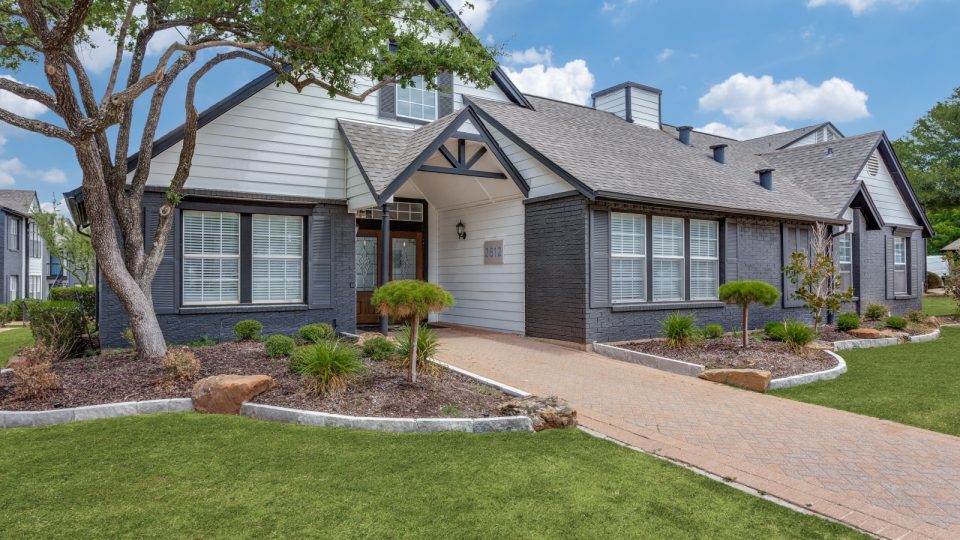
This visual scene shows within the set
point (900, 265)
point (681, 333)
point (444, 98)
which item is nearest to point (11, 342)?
point (444, 98)

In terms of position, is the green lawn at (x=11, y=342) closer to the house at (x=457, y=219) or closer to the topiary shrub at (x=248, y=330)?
the house at (x=457, y=219)

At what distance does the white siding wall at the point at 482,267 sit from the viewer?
12.5 m

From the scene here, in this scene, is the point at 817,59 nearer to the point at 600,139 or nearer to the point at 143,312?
the point at 600,139

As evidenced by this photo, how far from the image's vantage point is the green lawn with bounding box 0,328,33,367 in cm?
1162

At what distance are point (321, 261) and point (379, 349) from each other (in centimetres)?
367

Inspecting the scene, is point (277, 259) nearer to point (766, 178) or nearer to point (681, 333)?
point (681, 333)

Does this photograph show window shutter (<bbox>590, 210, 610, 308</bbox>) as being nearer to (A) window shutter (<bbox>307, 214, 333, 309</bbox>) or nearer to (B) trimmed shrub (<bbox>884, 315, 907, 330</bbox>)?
(A) window shutter (<bbox>307, 214, 333, 309</bbox>)

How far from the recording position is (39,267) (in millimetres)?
35406

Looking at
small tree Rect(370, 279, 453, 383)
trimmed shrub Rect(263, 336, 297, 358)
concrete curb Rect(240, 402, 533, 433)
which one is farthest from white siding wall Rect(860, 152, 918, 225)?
trimmed shrub Rect(263, 336, 297, 358)

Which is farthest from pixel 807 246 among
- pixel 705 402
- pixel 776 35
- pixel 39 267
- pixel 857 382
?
pixel 39 267

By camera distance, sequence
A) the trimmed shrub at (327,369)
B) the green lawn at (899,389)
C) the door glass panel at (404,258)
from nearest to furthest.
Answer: the trimmed shrub at (327,369) < the green lawn at (899,389) < the door glass panel at (404,258)

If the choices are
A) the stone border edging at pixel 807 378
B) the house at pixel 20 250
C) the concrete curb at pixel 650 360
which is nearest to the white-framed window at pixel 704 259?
the concrete curb at pixel 650 360

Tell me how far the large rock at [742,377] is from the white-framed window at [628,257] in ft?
9.92

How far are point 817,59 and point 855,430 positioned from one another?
45.9ft
